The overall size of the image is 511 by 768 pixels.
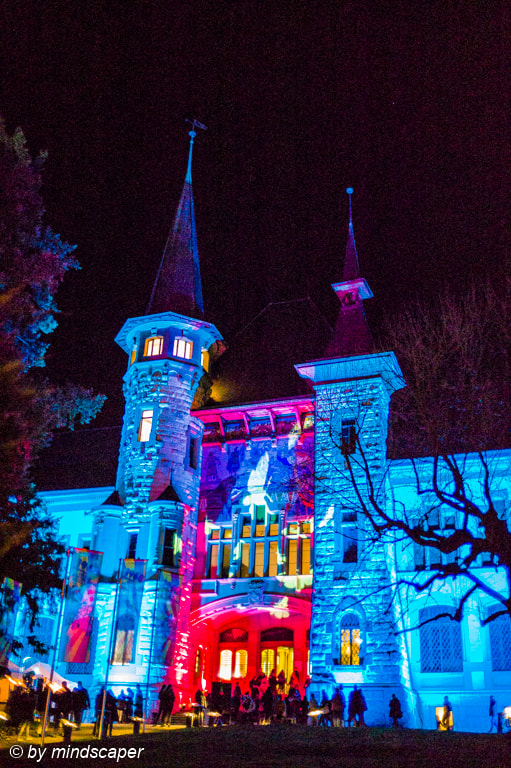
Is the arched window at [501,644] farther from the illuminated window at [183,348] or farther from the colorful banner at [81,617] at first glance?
the illuminated window at [183,348]

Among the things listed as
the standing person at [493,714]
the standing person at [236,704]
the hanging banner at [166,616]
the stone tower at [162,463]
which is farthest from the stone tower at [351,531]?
the hanging banner at [166,616]

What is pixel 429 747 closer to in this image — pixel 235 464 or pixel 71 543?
pixel 235 464

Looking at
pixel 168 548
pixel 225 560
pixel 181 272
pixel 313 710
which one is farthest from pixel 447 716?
pixel 181 272

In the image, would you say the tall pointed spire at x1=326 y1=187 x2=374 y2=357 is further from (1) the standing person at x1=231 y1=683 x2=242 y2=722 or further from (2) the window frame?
(1) the standing person at x1=231 y1=683 x2=242 y2=722

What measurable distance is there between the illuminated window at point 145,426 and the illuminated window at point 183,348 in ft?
9.40

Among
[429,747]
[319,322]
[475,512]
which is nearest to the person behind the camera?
[429,747]

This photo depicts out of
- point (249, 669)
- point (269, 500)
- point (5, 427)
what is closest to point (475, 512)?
point (5, 427)

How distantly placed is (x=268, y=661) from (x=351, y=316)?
1520 cm

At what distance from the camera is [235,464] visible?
3403cm

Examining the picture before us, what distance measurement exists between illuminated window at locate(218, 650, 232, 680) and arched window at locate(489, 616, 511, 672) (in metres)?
11.1

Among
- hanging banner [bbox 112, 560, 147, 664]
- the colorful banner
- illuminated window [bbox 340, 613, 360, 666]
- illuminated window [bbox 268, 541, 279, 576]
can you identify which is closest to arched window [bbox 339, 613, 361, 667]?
illuminated window [bbox 340, 613, 360, 666]

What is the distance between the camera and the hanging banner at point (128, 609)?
29.5m

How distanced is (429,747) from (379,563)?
1442 centimetres

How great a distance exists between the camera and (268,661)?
32812 millimetres
